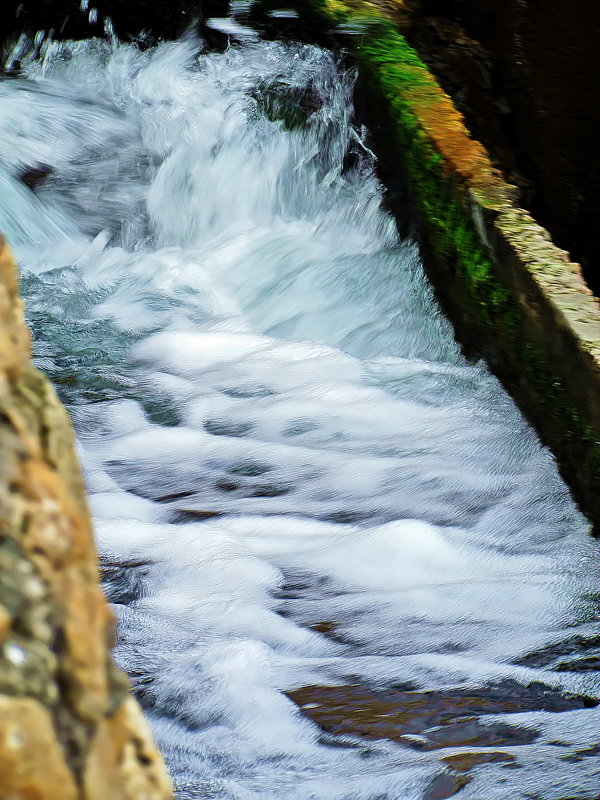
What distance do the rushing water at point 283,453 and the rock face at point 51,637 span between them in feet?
3.60

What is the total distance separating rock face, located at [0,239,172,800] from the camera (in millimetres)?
738

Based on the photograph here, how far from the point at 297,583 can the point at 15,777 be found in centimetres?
200

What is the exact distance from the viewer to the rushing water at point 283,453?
2.06 metres

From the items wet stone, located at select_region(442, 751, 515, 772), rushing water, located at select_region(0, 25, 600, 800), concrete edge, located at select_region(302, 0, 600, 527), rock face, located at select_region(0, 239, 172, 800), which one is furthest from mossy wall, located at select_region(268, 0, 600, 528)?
rock face, located at select_region(0, 239, 172, 800)

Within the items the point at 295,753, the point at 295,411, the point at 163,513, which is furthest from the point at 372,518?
the point at 295,753

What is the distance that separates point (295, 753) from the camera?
6.49 ft

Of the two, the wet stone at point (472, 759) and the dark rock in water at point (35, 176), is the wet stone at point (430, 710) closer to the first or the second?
the wet stone at point (472, 759)

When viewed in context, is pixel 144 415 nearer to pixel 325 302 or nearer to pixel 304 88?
pixel 325 302

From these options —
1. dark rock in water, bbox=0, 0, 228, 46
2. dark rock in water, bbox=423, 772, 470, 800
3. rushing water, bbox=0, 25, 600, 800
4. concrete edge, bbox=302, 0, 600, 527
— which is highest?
dark rock in water, bbox=0, 0, 228, 46

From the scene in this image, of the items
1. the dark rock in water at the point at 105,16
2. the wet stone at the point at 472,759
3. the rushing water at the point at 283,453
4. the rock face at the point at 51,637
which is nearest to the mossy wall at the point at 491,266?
the rushing water at the point at 283,453

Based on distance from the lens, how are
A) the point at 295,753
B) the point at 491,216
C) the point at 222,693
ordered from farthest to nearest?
the point at 491,216
the point at 222,693
the point at 295,753

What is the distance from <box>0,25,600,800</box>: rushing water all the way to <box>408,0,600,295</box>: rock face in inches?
28.3

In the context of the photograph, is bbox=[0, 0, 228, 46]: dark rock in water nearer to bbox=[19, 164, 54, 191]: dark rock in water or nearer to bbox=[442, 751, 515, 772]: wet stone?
bbox=[19, 164, 54, 191]: dark rock in water

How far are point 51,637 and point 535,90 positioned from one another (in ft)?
17.2
